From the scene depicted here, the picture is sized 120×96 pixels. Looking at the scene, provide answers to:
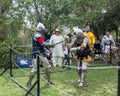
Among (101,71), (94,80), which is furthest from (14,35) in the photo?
(94,80)

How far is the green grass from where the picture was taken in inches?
361

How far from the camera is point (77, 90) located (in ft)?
30.9

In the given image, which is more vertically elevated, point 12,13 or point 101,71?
Answer: point 12,13

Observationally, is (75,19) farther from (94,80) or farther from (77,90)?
(77,90)

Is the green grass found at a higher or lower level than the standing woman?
lower

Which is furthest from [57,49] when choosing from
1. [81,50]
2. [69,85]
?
[81,50]

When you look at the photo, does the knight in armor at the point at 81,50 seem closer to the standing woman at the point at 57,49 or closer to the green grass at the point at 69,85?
the green grass at the point at 69,85

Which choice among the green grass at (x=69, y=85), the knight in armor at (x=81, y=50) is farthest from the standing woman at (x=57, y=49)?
the knight in armor at (x=81, y=50)

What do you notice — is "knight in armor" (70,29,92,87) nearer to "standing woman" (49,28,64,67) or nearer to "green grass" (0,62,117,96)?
"green grass" (0,62,117,96)

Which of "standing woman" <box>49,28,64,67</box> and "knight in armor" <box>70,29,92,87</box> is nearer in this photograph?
"knight in armor" <box>70,29,92,87</box>

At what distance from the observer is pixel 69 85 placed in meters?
10.2

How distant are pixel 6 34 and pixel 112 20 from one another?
6356 millimetres

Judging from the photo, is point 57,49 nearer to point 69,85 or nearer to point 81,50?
point 69,85

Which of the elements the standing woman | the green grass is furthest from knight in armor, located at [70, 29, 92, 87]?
the standing woman
